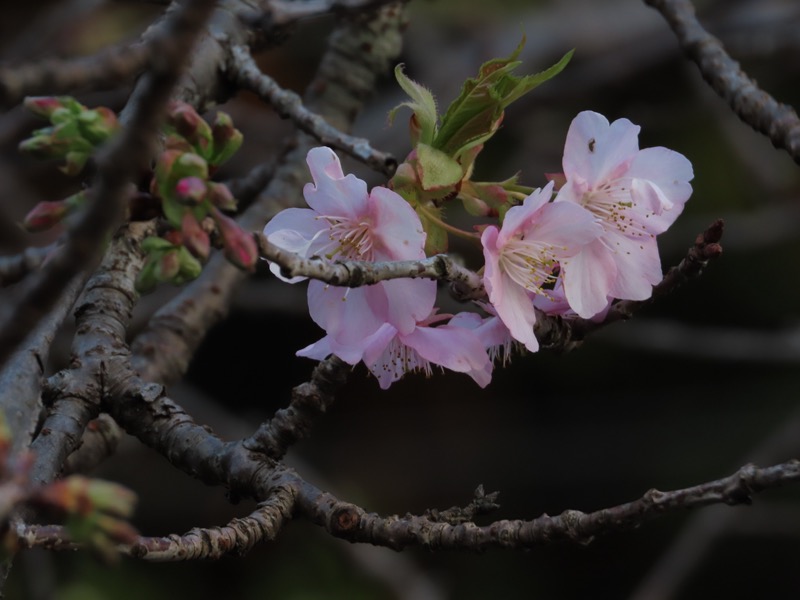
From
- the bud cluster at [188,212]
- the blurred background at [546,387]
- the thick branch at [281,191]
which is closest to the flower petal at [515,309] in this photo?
the bud cluster at [188,212]

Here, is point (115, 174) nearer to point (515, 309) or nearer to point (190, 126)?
point (190, 126)

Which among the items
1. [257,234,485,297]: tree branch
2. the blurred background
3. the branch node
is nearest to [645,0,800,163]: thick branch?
[257,234,485,297]: tree branch

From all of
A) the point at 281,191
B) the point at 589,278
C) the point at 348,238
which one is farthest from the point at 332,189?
the point at 281,191

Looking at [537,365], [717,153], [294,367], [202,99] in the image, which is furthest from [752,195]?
[202,99]

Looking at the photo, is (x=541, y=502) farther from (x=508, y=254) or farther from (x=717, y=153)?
(x=508, y=254)

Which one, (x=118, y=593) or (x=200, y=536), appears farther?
(x=118, y=593)
